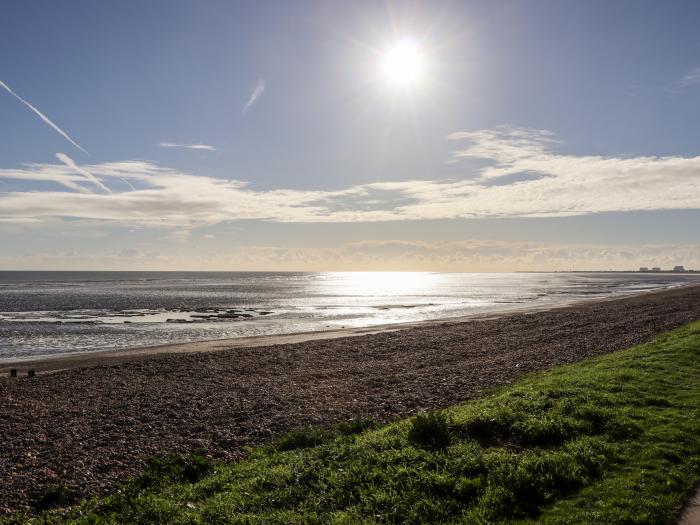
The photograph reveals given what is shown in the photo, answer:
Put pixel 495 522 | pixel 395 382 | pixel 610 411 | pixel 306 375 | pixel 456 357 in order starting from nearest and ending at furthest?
pixel 495 522, pixel 610 411, pixel 395 382, pixel 306 375, pixel 456 357

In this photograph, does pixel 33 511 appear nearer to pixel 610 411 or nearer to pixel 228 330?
pixel 610 411

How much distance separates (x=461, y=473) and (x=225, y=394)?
13.1 meters

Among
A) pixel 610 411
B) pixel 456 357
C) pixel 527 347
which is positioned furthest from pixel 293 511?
pixel 527 347

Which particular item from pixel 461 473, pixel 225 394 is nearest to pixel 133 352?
pixel 225 394

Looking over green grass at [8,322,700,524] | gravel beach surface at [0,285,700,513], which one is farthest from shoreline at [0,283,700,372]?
green grass at [8,322,700,524]

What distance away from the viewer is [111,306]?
281 feet

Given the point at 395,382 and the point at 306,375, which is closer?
the point at 395,382

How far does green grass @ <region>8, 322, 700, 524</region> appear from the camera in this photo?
8.61 metres

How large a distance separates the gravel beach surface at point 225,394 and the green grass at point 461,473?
2.05 meters

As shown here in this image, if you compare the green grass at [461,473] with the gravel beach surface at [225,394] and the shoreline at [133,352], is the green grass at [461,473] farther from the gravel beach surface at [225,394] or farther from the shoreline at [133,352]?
the shoreline at [133,352]

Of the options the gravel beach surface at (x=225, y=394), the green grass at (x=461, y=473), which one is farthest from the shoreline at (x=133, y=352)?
the green grass at (x=461, y=473)

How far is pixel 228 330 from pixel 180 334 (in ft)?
16.6

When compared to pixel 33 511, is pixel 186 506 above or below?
above

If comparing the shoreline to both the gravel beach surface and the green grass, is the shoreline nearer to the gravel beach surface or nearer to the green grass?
the gravel beach surface
